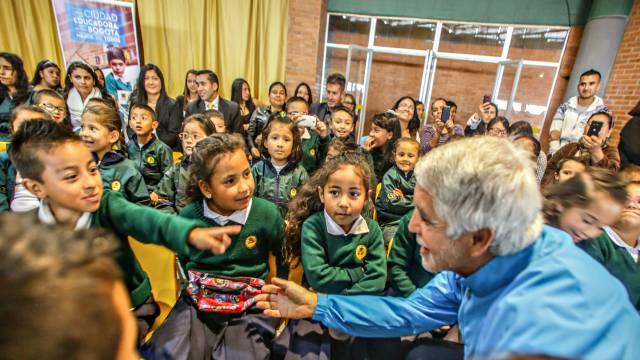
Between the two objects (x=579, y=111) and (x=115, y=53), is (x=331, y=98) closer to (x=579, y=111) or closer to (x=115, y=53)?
(x=579, y=111)

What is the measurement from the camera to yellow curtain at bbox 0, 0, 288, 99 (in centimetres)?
577

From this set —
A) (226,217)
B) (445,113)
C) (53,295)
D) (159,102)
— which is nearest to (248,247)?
(226,217)

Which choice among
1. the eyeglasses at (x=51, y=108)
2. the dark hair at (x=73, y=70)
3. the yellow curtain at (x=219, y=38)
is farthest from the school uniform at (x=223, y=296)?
the yellow curtain at (x=219, y=38)

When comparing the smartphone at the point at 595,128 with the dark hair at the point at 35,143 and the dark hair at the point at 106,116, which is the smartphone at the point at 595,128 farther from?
the dark hair at the point at 106,116

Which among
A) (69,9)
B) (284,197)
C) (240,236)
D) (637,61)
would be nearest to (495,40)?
(637,61)

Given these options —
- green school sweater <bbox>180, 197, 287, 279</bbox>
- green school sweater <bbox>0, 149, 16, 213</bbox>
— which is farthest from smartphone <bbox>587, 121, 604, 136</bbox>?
green school sweater <bbox>0, 149, 16, 213</bbox>

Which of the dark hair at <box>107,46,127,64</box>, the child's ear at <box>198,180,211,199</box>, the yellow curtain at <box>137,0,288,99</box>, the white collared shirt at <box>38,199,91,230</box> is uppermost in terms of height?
the yellow curtain at <box>137,0,288,99</box>

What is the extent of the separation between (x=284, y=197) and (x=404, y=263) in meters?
1.05

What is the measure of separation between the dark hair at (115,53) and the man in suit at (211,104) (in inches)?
86.3

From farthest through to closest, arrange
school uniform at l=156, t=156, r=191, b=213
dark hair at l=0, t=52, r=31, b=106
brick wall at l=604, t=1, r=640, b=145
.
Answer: brick wall at l=604, t=1, r=640, b=145 < dark hair at l=0, t=52, r=31, b=106 < school uniform at l=156, t=156, r=191, b=213

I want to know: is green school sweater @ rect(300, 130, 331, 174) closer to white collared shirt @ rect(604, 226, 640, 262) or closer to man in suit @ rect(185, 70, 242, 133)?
man in suit @ rect(185, 70, 242, 133)

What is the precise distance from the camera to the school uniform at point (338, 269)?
4.29 ft

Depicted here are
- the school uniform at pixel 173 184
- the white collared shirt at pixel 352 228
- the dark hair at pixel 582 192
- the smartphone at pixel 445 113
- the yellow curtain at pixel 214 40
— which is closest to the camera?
the dark hair at pixel 582 192

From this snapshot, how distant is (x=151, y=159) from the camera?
2586 millimetres
